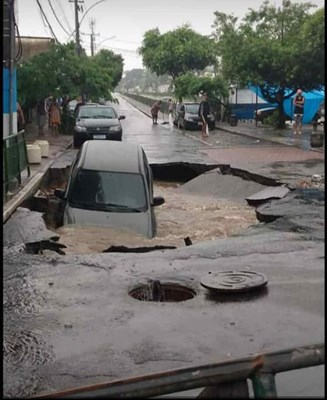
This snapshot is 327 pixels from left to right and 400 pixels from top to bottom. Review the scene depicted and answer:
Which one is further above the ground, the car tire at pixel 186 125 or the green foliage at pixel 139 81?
the green foliage at pixel 139 81

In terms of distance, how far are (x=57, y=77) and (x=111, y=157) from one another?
18716 mm

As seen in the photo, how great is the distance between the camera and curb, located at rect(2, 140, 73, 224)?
10.6m

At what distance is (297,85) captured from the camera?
3127 centimetres

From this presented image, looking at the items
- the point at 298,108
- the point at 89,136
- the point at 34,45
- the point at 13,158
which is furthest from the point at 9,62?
the point at 34,45

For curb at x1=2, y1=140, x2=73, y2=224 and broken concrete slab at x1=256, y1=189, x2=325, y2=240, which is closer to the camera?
broken concrete slab at x1=256, y1=189, x2=325, y2=240

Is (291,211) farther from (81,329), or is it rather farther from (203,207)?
(81,329)

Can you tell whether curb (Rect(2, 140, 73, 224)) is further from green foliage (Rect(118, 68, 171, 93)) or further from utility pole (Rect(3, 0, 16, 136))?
green foliage (Rect(118, 68, 171, 93))

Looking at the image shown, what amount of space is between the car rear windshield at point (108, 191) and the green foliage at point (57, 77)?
17055 millimetres

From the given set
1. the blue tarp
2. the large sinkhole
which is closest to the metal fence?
the large sinkhole

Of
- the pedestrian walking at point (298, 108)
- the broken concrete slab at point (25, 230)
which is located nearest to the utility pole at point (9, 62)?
the broken concrete slab at point (25, 230)

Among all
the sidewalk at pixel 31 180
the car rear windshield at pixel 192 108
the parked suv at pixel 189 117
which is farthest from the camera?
the car rear windshield at pixel 192 108

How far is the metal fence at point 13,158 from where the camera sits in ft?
38.9

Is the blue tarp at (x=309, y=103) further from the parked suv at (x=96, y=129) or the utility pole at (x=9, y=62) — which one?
the utility pole at (x=9, y=62)

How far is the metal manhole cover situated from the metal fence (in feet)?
18.9
